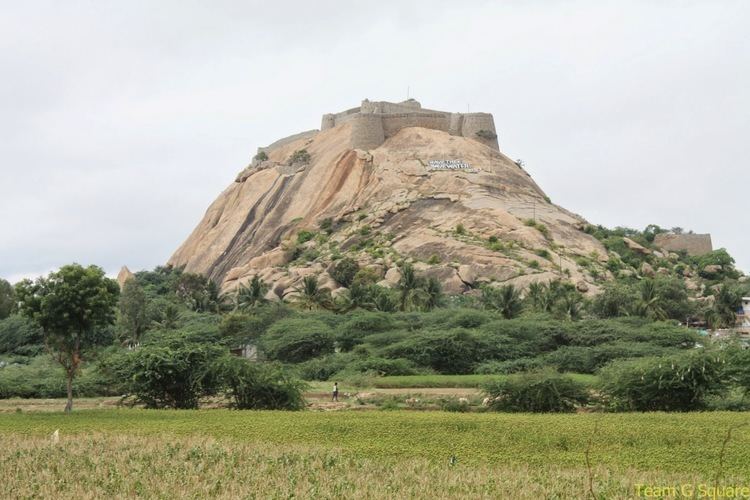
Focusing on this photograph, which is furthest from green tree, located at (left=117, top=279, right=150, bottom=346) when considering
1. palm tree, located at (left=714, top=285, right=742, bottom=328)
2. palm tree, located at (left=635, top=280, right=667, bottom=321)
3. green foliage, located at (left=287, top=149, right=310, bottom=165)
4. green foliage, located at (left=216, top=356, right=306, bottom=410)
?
green foliage, located at (left=287, top=149, right=310, bottom=165)

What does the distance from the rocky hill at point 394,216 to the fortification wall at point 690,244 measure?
48.8ft

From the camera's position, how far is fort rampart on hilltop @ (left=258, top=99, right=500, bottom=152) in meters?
81.4

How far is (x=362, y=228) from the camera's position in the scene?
235ft

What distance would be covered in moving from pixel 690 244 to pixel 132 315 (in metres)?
59.1

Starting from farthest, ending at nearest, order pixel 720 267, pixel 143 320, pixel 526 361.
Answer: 1. pixel 720 267
2. pixel 143 320
3. pixel 526 361

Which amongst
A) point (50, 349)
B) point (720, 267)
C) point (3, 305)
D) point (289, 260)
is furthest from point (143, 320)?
point (720, 267)

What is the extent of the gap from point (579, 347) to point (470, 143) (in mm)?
50194

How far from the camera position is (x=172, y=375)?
21.8 meters

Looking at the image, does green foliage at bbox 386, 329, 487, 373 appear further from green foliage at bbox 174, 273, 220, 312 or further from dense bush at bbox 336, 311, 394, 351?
green foliage at bbox 174, 273, 220, 312

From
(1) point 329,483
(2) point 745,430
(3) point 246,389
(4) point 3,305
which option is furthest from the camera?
(4) point 3,305

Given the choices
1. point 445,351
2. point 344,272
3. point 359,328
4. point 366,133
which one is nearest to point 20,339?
point 344,272

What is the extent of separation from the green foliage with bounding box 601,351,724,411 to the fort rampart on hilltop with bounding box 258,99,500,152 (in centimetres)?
6339

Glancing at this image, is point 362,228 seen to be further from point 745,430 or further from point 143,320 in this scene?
point 745,430

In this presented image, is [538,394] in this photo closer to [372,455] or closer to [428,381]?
[372,455]
